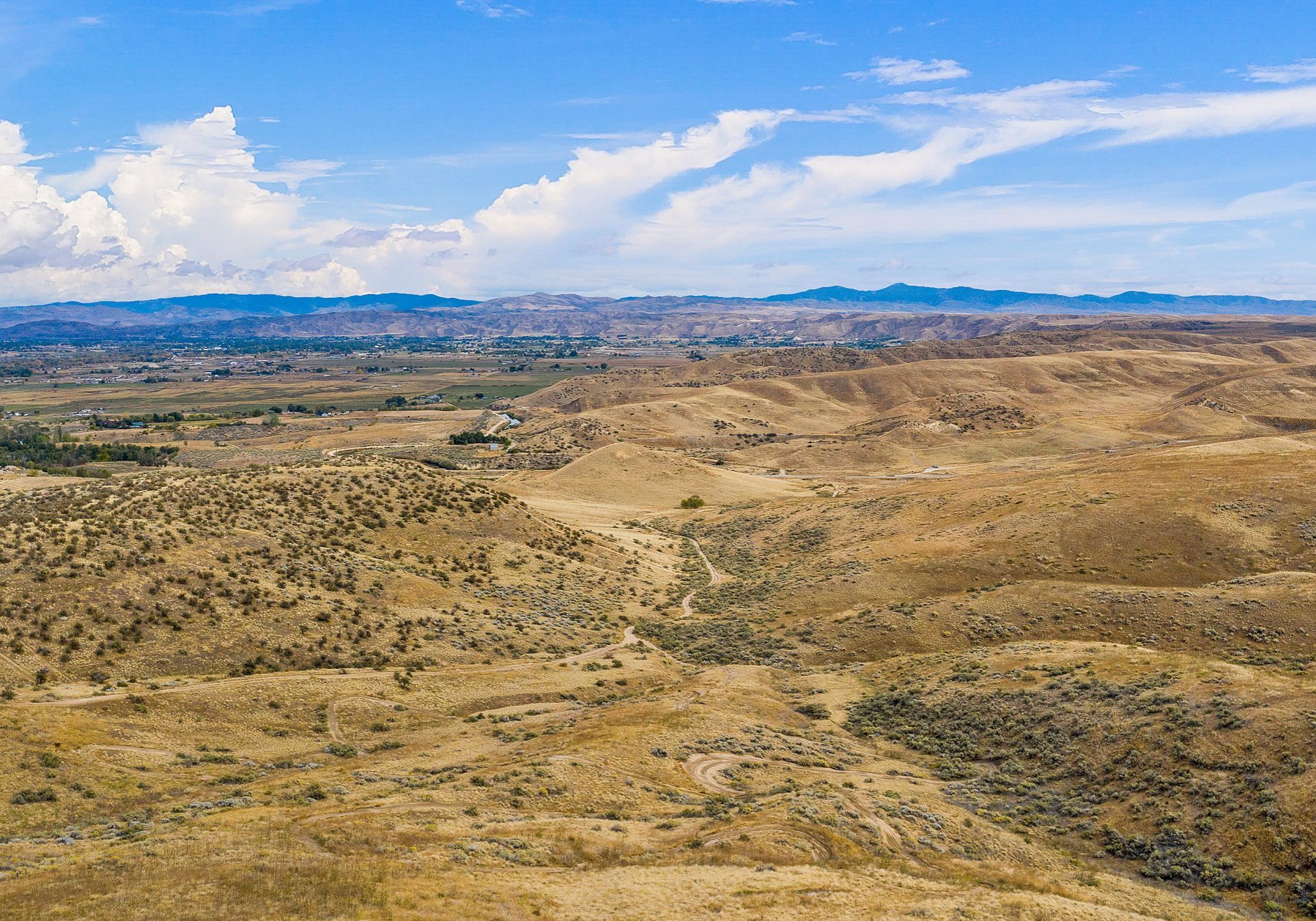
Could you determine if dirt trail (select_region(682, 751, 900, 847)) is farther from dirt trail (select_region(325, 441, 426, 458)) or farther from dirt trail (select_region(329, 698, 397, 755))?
dirt trail (select_region(325, 441, 426, 458))

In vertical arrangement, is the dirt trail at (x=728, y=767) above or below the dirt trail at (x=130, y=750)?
below

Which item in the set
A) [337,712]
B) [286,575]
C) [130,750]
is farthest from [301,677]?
[286,575]

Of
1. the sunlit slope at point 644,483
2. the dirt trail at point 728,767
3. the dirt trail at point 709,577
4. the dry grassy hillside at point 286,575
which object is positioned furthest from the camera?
the sunlit slope at point 644,483

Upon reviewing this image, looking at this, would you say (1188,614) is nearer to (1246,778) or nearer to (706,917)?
(1246,778)

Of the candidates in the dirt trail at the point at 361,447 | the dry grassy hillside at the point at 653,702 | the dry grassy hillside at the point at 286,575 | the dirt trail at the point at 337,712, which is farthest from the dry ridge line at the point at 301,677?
the dirt trail at the point at 361,447

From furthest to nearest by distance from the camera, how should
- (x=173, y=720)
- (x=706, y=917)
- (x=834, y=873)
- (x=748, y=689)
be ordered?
(x=748, y=689) → (x=173, y=720) → (x=834, y=873) → (x=706, y=917)

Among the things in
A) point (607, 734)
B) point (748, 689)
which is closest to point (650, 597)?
point (748, 689)

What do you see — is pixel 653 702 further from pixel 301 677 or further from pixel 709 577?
pixel 709 577

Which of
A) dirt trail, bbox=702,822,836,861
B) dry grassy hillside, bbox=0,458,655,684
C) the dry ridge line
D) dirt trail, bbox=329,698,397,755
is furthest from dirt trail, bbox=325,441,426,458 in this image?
dirt trail, bbox=702,822,836,861

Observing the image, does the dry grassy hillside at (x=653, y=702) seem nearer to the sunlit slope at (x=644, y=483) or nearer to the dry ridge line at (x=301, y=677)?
the dry ridge line at (x=301, y=677)
